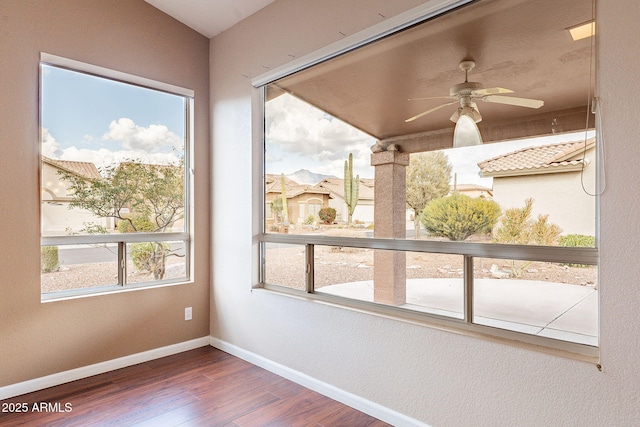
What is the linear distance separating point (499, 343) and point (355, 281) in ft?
3.41

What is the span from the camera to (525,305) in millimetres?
1928

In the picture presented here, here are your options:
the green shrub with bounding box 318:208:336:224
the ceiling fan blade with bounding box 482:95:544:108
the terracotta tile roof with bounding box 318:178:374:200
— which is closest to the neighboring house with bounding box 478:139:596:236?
the ceiling fan blade with bounding box 482:95:544:108

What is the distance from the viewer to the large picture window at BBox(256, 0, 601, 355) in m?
1.79

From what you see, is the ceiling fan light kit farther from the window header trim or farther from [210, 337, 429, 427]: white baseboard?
the window header trim

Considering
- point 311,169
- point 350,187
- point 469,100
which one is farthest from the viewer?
point 311,169

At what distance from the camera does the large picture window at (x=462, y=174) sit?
1.79 metres

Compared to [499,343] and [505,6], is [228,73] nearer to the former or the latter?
[505,6]

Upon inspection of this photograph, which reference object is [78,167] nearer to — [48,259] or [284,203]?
[48,259]

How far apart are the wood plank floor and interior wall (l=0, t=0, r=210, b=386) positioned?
0.27 m

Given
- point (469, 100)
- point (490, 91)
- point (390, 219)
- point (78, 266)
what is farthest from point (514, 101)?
point (78, 266)

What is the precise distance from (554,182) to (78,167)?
10.7 feet

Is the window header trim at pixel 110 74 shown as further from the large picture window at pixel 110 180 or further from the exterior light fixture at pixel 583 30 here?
the exterior light fixture at pixel 583 30

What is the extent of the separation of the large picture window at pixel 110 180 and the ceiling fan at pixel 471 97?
2476mm

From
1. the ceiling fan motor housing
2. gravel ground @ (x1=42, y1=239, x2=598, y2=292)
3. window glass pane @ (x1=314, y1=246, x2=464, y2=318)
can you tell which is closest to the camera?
gravel ground @ (x1=42, y1=239, x2=598, y2=292)
